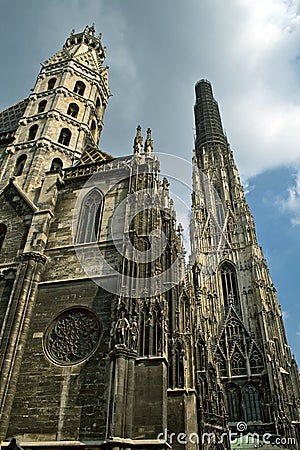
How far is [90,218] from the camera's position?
636 inches

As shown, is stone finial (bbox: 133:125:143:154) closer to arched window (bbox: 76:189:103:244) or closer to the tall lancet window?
arched window (bbox: 76:189:103:244)

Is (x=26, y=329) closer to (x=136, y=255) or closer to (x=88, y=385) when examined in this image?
(x=88, y=385)

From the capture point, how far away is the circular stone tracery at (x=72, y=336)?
11969 millimetres

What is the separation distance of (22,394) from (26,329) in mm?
2079

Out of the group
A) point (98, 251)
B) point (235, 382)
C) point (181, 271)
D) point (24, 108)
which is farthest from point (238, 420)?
point (24, 108)

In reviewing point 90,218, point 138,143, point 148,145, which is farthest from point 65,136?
point 90,218

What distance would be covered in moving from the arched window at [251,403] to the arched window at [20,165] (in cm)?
2627

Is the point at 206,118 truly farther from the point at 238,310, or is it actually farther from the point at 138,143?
the point at 138,143

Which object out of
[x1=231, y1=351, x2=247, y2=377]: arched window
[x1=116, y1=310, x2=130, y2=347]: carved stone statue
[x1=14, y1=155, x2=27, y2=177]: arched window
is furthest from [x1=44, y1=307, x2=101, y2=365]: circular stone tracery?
[x1=231, y1=351, x2=247, y2=377]: arched window

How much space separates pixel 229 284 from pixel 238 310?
11.3 ft

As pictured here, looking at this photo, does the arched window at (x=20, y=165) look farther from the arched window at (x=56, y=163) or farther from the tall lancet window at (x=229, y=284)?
the tall lancet window at (x=229, y=284)

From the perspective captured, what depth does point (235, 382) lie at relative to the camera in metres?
33.7

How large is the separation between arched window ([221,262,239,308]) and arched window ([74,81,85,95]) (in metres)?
25.5

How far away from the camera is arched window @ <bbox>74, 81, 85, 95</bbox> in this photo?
25.0m
